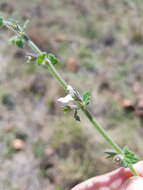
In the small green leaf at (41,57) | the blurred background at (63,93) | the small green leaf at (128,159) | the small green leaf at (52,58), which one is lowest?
the small green leaf at (128,159)

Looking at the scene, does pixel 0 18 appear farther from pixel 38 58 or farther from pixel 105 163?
pixel 105 163

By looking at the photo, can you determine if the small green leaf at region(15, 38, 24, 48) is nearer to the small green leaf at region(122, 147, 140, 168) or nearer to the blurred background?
the small green leaf at region(122, 147, 140, 168)

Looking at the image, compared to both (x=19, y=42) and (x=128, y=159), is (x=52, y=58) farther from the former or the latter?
(x=128, y=159)

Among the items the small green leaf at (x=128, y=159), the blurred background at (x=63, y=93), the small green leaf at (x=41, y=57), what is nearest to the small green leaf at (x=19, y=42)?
the small green leaf at (x=41, y=57)

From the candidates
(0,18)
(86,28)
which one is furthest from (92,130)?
(0,18)

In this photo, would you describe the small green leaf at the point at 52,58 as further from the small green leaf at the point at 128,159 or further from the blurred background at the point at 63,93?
the blurred background at the point at 63,93

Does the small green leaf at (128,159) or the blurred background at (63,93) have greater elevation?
the blurred background at (63,93)

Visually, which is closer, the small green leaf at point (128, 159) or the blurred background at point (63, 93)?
the small green leaf at point (128, 159)

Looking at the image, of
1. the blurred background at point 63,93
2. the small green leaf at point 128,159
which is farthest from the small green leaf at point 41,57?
the blurred background at point 63,93

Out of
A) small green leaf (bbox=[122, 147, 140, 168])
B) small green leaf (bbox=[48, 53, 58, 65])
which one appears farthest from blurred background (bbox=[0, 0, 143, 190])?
small green leaf (bbox=[48, 53, 58, 65])
